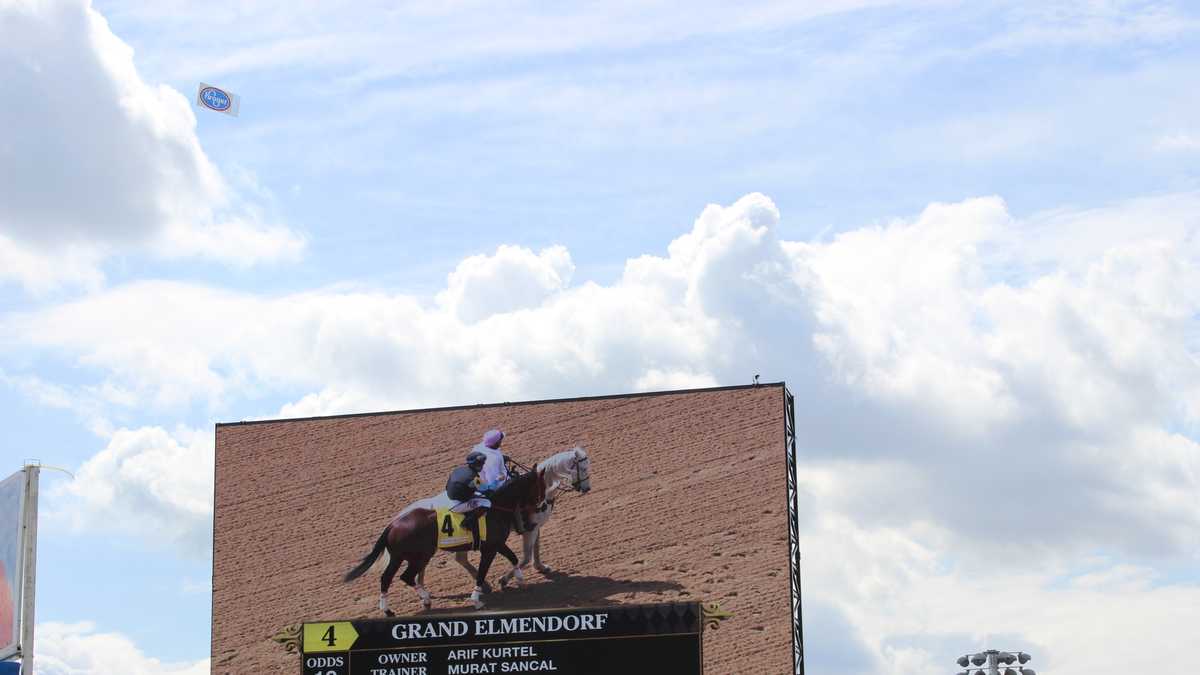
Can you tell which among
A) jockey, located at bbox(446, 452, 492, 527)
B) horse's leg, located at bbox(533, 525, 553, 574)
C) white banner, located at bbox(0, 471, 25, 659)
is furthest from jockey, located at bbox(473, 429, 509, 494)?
white banner, located at bbox(0, 471, 25, 659)

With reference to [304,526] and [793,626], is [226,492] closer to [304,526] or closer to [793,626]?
[304,526]

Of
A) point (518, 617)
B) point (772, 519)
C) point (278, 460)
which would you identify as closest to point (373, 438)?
point (278, 460)

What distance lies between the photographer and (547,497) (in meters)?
36.8

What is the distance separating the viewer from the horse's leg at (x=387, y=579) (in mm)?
37031

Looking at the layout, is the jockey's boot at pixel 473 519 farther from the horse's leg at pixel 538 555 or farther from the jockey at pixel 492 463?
the horse's leg at pixel 538 555

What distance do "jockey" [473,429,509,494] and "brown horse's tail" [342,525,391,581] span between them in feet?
7.06

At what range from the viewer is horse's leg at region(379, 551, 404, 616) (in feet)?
121

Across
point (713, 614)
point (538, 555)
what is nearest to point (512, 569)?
point (538, 555)

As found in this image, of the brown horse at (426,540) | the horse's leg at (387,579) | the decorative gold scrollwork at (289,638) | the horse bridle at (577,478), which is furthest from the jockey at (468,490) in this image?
the decorative gold scrollwork at (289,638)

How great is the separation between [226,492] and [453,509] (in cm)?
518

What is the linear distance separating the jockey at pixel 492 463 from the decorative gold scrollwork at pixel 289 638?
4.60m

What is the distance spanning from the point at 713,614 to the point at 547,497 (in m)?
4.04

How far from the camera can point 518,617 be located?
3609 cm

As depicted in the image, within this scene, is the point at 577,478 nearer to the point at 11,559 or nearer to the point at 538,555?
the point at 538,555
